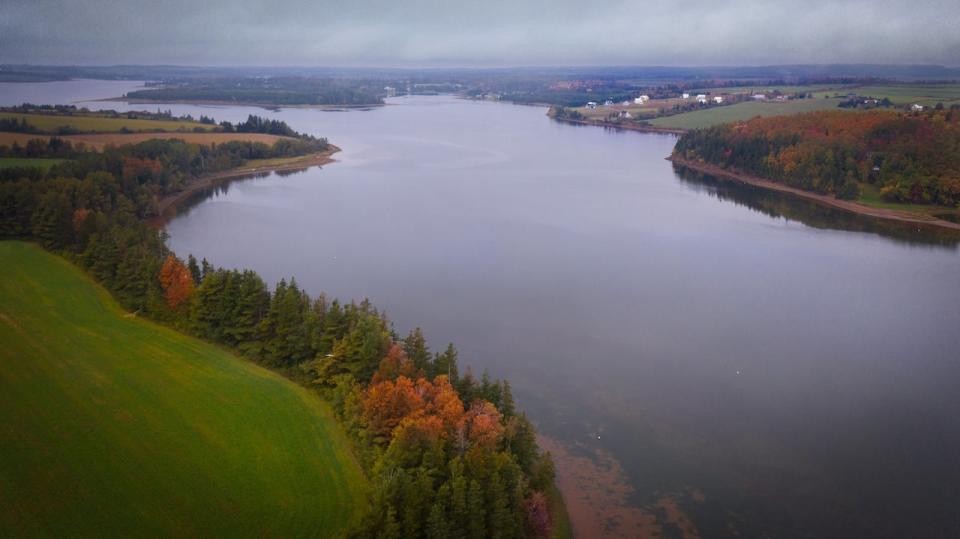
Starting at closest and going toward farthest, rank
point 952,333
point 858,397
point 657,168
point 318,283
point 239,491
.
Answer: point 239,491, point 858,397, point 952,333, point 318,283, point 657,168

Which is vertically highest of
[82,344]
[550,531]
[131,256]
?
[131,256]

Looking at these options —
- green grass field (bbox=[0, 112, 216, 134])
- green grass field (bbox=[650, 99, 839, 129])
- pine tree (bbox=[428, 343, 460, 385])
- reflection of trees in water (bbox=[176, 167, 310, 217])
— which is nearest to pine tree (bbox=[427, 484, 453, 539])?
pine tree (bbox=[428, 343, 460, 385])

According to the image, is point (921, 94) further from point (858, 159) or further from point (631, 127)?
point (858, 159)

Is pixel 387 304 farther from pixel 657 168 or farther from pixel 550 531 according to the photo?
pixel 657 168

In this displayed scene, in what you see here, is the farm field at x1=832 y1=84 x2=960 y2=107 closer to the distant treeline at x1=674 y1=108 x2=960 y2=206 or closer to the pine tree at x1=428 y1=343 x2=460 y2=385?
the distant treeline at x1=674 y1=108 x2=960 y2=206

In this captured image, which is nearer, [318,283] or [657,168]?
[318,283]

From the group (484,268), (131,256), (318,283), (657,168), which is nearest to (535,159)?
(657,168)

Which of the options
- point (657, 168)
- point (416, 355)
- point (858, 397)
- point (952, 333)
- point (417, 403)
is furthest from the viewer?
point (657, 168)
